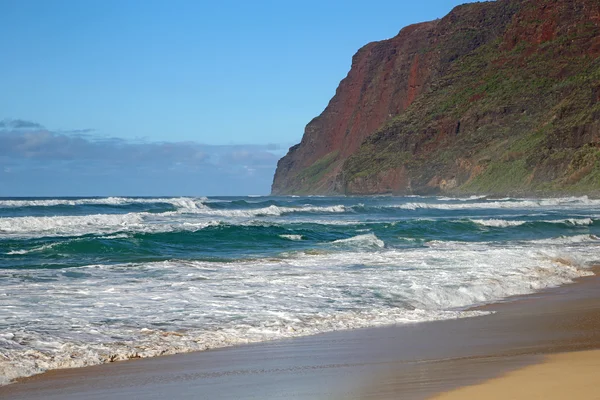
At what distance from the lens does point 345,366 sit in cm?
725

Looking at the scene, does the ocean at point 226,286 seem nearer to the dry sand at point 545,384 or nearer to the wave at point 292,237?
the wave at point 292,237

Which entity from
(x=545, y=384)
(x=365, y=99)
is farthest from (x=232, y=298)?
(x=365, y=99)

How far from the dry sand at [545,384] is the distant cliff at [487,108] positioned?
216 ft

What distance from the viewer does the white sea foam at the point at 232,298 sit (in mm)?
8438

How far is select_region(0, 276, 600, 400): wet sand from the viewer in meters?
6.25

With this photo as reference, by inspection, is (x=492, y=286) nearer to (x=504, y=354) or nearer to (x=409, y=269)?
(x=409, y=269)

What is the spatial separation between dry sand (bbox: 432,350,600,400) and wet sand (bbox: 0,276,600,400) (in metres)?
0.18

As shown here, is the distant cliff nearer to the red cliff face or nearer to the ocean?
the red cliff face

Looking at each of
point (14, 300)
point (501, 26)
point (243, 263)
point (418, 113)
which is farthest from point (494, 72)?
point (14, 300)

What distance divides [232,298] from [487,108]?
97041 mm

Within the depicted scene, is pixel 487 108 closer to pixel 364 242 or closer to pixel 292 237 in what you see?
pixel 292 237

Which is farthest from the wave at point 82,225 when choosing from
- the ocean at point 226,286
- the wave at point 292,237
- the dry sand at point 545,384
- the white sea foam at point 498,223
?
the dry sand at point 545,384

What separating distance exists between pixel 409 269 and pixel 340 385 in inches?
393

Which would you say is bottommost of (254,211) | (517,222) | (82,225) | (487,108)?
(517,222)
